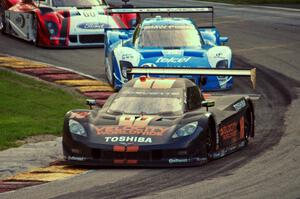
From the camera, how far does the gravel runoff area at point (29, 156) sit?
14225 millimetres

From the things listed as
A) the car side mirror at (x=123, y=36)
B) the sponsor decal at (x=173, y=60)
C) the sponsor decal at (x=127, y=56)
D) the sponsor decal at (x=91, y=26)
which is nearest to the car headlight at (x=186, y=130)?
the sponsor decal at (x=173, y=60)

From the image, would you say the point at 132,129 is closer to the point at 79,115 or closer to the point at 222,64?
the point at 79,115

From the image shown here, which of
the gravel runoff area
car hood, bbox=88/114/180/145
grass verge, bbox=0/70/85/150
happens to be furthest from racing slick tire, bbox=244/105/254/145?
grass verge, bbox=0/70/85/150

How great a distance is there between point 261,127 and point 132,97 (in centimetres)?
321

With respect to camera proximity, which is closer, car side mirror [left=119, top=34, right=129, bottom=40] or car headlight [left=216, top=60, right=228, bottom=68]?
car headlight [left=216, top=60, right=228, bottom=68]

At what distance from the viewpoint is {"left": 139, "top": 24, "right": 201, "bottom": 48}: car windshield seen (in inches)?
912

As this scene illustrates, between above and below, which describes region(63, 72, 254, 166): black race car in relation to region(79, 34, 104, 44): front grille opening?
above

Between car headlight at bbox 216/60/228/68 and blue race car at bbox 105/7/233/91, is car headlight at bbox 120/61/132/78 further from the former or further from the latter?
car headlight at bbox 216/60/228/68

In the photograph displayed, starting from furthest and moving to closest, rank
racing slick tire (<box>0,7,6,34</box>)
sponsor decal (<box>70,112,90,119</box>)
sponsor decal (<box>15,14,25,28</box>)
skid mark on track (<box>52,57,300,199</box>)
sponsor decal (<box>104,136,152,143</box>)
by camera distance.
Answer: racing slick tire (<box>0,7,6,34</box>) → sponsor decal (<box>15,14,25,28</box>) → sponsor decal (<box>70,112,90,119</box>) → sponsor decal (<box>104,136,152,143</box>) → skid mark on track (<box>52,57,300,199</box>)

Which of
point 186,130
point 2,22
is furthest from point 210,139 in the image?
point 2,22

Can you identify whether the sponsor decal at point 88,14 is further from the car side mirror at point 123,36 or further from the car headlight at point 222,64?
the car headlight at point 222,64

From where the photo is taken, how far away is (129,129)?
1429 centimetres

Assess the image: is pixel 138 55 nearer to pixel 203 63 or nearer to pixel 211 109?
pixel 203 63

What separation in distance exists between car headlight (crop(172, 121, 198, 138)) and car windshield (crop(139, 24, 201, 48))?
880 cm
